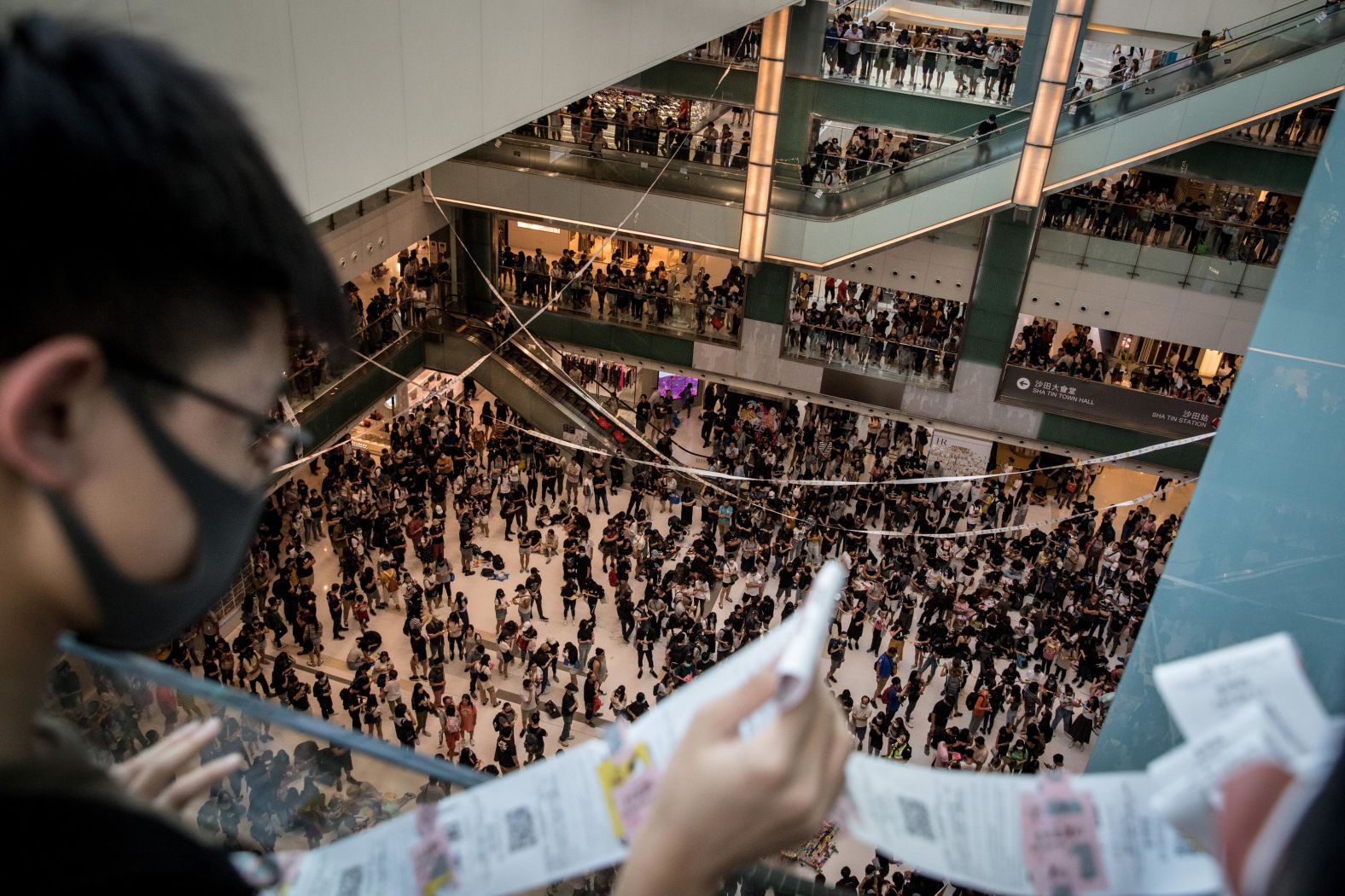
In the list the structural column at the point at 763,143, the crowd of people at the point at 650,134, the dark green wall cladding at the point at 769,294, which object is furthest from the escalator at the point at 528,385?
the structural column at the point at 763,143

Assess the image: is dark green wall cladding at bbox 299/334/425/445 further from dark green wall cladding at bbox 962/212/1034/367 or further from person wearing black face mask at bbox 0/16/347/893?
person wearing black face mask at bbox 0/16/347/893

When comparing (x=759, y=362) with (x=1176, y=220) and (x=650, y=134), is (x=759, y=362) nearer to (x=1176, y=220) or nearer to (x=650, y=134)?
(x=650, y=134)

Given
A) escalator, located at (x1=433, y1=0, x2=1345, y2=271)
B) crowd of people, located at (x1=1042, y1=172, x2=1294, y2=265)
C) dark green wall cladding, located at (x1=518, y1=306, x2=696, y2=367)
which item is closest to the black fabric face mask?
escalator, located at (x1=433, y1=0, x2=1345, y2=271)

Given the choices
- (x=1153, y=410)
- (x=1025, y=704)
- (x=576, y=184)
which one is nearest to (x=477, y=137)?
(x=1025, y=704)

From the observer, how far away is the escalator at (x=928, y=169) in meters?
16.3

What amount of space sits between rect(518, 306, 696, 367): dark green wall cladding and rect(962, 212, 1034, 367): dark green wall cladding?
6.27 metres

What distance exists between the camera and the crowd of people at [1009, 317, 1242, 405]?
2033 cm

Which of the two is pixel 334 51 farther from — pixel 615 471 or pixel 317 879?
pixel 615 471

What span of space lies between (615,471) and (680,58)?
889cm

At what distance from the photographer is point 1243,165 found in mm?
19234

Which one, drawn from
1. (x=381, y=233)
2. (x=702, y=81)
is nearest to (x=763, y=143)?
(x=702, y=81)

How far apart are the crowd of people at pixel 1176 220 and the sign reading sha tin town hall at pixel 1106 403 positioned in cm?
298

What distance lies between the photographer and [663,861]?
4.32 feet

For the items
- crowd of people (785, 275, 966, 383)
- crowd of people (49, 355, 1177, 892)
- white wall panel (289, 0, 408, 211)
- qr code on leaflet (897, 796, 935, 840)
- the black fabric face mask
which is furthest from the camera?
crowd of people (785, 275, 966, 383)
